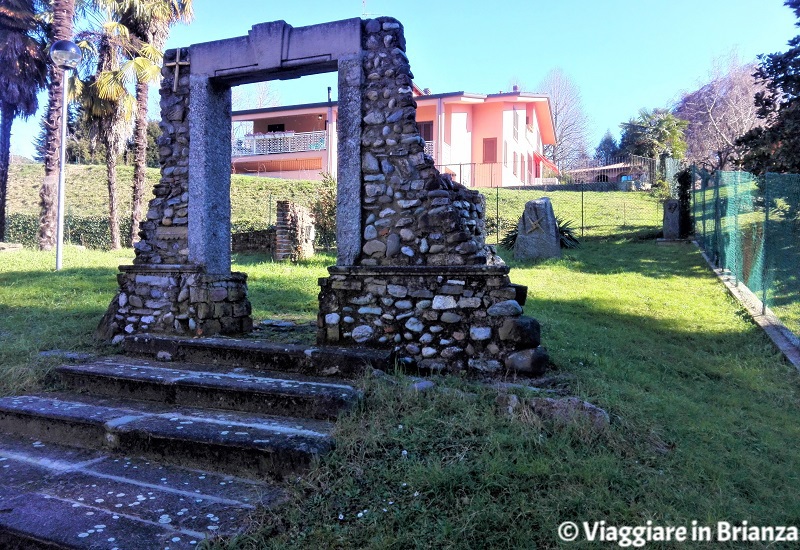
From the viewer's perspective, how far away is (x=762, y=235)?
7.58 m

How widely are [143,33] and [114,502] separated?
16.7 metres

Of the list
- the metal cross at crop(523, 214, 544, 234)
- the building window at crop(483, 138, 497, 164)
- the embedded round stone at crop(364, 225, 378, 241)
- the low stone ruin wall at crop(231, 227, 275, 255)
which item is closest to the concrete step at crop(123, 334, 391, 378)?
the embedded round stone at crop(364, 225, 378, 241)

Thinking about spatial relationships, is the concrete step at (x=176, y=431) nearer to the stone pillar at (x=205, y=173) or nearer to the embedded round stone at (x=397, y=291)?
the embedded round stone at (x=397, y=291)

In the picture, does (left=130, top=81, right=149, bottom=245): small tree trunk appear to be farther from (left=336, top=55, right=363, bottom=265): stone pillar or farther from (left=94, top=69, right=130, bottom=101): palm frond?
(left=336, top=55, right=363, bottom=265): stone pillar

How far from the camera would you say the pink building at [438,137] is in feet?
80.6

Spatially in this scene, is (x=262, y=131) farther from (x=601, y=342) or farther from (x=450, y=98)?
(x=601, y=342)

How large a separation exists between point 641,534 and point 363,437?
5.09 feet

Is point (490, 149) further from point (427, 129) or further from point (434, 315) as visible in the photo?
point (434, 315)

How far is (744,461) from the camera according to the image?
3357mm

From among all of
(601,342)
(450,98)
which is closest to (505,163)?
(450,98)

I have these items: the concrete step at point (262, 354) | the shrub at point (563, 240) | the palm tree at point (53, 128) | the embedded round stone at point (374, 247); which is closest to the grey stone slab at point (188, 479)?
the concrete step at point (262, 354)

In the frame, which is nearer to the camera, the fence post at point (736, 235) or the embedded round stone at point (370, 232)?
the embedded round stone at point (370, 232)

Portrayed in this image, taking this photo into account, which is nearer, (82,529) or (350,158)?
(82,529)

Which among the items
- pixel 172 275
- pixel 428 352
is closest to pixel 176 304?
pixel 172 275
